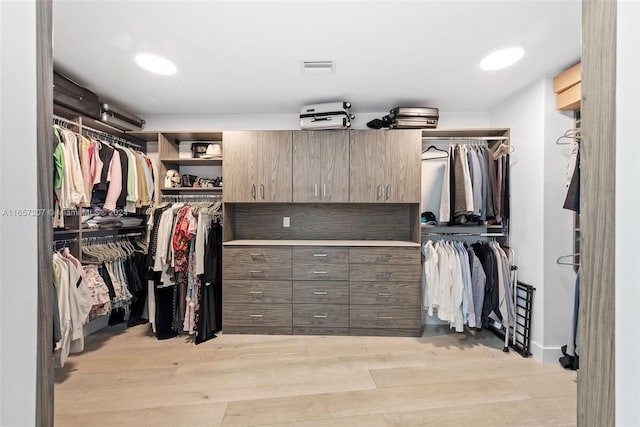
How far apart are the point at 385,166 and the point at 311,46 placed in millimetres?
1329

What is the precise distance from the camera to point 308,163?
2.71 metres

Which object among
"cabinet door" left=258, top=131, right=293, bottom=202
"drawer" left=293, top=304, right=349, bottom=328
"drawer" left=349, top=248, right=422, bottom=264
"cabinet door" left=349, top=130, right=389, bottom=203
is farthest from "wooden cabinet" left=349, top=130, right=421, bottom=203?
"drawer" left=293, top=304, right=349, bottom=328

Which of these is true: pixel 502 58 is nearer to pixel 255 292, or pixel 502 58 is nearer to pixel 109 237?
pixel 255 292

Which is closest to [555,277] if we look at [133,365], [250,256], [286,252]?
[286,252]

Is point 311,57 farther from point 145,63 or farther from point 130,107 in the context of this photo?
point 130,107

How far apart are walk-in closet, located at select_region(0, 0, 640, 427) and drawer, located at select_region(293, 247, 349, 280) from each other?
→ 0.9 inches

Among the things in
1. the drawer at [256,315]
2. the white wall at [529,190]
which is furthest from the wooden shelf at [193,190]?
the white wall at [529,190]

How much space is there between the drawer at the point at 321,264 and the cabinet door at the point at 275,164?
1.97 feet

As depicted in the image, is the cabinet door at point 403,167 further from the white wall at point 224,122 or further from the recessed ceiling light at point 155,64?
the recessed ceiling light at point 155,64

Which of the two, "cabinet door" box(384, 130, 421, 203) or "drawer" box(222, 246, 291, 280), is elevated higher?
"cabinet door" box(384, 130, 421, 203)

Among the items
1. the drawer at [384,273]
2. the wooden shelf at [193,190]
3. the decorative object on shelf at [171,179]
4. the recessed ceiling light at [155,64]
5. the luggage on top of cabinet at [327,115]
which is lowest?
the drawer at [384,273]

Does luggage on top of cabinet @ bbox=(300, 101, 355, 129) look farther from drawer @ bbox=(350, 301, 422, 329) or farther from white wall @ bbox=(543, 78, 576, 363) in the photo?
drawer @ bbox=(350, 301, 422, 329)

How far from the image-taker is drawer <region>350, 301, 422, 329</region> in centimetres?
258

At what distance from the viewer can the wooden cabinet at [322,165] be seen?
270 cm
